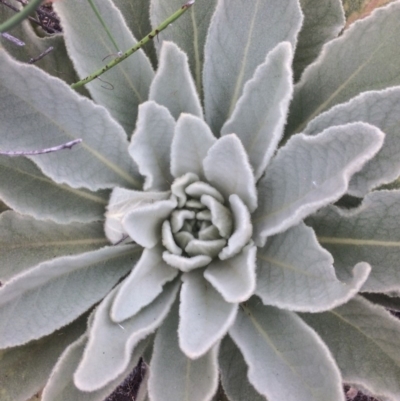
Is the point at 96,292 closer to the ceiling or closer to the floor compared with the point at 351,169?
closer to the floor

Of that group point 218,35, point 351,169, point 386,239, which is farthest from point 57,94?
point 386,239

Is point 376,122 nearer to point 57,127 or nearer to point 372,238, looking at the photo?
point 372,238

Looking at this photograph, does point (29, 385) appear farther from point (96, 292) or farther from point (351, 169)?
point (351, 169)

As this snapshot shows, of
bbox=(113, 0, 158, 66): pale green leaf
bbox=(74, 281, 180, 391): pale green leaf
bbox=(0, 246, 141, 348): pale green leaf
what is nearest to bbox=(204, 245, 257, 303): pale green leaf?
bbox=(74, 281, 180, 391): pale green leaf

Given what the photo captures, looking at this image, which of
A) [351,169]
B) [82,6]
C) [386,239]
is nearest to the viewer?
[351,169]

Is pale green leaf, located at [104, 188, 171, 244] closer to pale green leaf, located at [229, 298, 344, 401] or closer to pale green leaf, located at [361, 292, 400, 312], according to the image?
pale green leaf, located at [229, 298, 344, 401]

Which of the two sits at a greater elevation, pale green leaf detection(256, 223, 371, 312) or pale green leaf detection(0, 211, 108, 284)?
pale green leaf detection(0, 211, 108, 284)

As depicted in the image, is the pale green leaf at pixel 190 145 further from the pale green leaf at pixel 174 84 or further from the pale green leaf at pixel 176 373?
the pale green leaf at pixel 176 373

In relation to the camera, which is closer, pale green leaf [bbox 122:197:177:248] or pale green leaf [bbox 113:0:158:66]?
pale green leaf [bbox 122:197:177:248]
